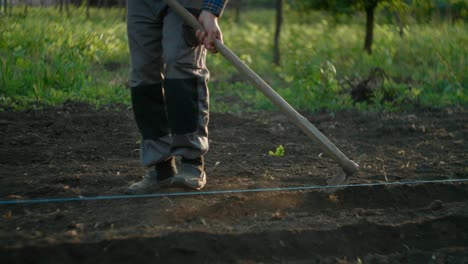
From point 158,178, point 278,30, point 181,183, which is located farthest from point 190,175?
point 278,30

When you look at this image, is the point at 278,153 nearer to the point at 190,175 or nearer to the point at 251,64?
A: the point at 190,175

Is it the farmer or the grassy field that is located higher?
the farmer

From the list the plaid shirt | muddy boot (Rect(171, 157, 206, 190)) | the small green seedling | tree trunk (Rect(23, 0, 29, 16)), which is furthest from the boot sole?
tree trunk (Rect(23, 0, 29, 16))

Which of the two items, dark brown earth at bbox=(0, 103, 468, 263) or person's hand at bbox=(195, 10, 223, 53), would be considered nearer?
dark brown earth at bbox=(0, 103, 468, 263)

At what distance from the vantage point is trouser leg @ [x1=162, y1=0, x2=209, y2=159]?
3.16m

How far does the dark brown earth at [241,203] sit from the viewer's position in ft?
8.70

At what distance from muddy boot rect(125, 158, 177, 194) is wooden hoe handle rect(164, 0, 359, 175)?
0.65 m

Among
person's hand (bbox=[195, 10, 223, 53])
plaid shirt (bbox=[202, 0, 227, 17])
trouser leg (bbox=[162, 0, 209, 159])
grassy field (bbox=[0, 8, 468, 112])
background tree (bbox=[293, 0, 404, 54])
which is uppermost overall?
plaid shirt (bbox=[202, 0, 227, 17])

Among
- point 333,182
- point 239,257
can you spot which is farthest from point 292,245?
point 333,182

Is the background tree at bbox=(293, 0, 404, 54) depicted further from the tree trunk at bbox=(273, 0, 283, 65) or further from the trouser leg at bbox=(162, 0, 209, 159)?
the trouser leg at bbox=(162, 0, 209, 159)

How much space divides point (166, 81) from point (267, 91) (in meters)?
0.51

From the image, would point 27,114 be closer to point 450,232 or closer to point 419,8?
point 450,232

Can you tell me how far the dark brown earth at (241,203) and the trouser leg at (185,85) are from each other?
295 mm

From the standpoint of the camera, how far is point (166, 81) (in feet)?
10.5
